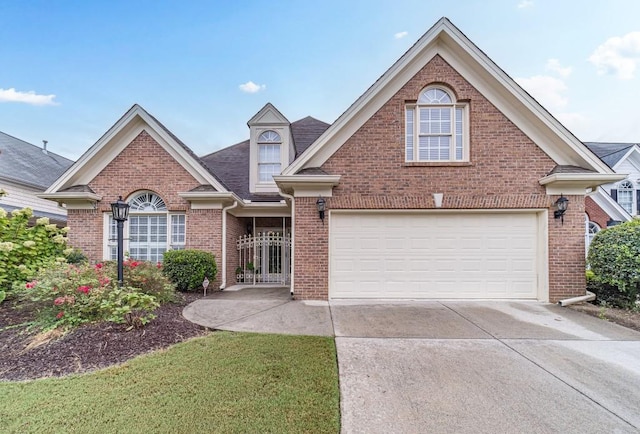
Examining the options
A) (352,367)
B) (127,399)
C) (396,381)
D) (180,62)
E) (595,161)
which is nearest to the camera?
(127,399)

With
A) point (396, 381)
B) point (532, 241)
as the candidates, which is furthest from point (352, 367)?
point (532, 241)

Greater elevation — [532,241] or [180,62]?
[180,62]

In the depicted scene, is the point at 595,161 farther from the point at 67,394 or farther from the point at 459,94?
A: the point at 67,394

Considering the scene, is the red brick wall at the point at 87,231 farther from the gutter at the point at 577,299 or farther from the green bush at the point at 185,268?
the gutter at the point at 577,299

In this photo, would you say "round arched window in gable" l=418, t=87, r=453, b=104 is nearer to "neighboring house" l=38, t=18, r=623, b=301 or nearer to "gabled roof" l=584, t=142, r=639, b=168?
"neighboring house" l=38, t=18, r=623, b=301

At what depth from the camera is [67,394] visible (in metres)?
3.24

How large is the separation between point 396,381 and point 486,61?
801 centimetres

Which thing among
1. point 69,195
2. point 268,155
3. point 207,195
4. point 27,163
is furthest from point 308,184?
point 27,163

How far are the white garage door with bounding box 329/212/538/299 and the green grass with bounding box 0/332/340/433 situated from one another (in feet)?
12.4

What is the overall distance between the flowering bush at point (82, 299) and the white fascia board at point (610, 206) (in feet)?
58.9

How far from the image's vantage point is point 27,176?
1491 centimetres

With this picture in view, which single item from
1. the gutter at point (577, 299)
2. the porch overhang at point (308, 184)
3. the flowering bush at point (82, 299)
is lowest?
the gutter at point (577, 299)

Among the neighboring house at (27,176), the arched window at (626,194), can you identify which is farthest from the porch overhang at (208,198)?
the arched window at (626,194)

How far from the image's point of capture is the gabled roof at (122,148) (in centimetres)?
927
